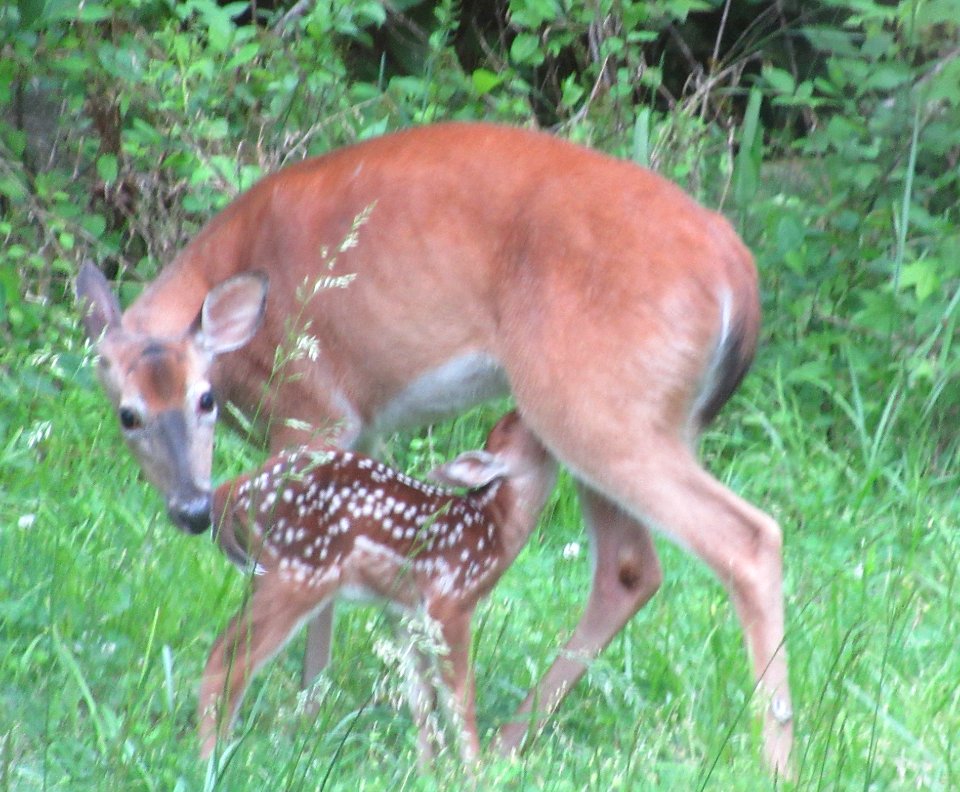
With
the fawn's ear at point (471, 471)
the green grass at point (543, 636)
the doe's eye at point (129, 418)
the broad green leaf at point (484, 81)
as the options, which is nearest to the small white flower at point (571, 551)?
the green grass at point (543, 636)

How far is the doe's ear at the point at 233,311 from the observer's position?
459cm

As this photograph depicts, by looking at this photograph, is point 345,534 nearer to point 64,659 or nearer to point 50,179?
point 64,659

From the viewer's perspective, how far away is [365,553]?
162 inches

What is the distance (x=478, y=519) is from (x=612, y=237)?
2.60ft

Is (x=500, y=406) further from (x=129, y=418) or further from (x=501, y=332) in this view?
(x=129, y=418)

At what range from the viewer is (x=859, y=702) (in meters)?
4.23

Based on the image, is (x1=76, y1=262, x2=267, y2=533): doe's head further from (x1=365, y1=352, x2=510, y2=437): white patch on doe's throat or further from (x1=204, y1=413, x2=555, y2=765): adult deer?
(x1=365, y1=352, x2=510, y2=437): white patch on doe's throat

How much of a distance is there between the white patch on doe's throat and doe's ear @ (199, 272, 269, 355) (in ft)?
1.49

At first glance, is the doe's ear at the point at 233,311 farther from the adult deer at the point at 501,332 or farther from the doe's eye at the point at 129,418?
the doe's eye at the point at 129,418

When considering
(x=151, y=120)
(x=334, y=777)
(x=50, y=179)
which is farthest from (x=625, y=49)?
(x=334, y=777)

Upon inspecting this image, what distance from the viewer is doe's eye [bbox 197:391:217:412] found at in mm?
4605

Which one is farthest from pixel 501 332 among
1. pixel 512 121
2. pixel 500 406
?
pixel 512 121

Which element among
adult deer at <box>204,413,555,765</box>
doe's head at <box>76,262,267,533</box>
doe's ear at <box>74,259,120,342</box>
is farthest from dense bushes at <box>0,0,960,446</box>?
adult deer at <box>204,413,555,765</box>

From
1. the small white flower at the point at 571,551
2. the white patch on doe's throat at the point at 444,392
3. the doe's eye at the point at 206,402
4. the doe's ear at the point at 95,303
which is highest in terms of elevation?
the doe's ear at the point at 95,303
